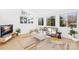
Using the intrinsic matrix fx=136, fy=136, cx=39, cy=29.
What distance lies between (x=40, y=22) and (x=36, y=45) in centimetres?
38

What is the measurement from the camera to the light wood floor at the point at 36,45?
218cm

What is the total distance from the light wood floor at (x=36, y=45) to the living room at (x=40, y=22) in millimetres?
16

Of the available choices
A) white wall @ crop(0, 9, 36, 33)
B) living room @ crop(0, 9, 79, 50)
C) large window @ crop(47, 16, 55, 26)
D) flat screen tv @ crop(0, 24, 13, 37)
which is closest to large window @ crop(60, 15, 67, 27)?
living room @ crop(0, 9, 79, 50)

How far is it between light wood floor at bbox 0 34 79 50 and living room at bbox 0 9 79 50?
16 mm

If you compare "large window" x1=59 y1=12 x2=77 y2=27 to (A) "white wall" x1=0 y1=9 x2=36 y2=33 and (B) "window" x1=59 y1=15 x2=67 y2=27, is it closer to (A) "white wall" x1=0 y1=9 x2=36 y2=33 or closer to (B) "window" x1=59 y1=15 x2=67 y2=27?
(B) "window" x1=59 y1=15 x2=67 y2=27

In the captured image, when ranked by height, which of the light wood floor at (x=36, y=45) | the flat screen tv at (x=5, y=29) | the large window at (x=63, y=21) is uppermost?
the large window at (x=63, y=21)

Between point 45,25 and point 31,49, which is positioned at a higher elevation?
point 45,25

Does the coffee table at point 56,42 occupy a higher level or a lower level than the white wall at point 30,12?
lower

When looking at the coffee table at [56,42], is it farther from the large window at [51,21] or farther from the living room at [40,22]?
the large window at [51,21]

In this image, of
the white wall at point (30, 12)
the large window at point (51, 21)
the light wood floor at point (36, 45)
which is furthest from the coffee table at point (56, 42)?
the large window at point (51, 21)
